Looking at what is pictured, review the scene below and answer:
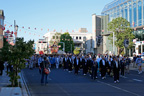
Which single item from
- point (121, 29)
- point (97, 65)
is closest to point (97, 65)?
point (97, 65)

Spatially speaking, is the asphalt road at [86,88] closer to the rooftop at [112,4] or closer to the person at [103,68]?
the person at [103,68]

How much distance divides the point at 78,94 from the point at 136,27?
38.8 metres

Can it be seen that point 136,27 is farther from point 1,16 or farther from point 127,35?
point 1,16

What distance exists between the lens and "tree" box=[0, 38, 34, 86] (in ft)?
43.9

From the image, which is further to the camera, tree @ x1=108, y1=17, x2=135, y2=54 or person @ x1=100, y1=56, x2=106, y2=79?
tree @ x1=108, y1=17, x2=135, y2=54

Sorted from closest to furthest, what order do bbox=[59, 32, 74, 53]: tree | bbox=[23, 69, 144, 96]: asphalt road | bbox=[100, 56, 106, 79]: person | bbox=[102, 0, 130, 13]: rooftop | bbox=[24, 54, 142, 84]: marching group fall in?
bbox=[23, 69, 144, 96]: asphalt road < bbox=[24, 54, 142, 84]: marching group < bbox=[100, 56, 106, 79]: person < bbox=[102, 0, 130, 13]: rooftop < bbox=[59, 32, 74, 53]: tree

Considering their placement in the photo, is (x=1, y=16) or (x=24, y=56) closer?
(x=24, y=56)

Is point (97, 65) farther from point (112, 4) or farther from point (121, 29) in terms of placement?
point (112, 4)

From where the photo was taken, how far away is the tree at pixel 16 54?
13375 mm

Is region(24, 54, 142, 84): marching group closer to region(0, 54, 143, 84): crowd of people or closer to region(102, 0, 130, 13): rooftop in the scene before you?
region(0, 54, 143, 84): crowd of people

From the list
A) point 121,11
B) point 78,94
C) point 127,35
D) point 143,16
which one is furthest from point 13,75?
point 121,11

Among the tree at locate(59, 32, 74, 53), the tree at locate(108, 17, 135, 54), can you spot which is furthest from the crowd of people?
the tree at locate(59, 32, 74, 53)

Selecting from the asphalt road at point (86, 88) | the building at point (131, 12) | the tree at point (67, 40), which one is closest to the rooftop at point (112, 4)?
the building at point (131, 12)

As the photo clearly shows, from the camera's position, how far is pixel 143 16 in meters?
46.1
